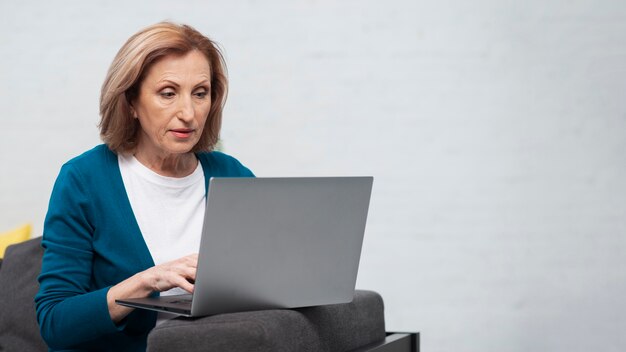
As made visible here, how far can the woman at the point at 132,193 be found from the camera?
1.72 m

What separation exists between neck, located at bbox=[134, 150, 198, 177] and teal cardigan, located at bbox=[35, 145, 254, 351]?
0.37 ft

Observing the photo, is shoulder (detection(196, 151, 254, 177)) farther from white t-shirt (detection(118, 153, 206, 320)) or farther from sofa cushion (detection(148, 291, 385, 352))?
sofa cushion (detection(148, 291, 385, 352))

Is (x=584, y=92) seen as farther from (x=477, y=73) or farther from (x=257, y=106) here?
(x=257, y=106)

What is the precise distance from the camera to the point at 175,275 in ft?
4.96

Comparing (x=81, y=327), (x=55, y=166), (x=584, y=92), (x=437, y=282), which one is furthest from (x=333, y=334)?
(x=55, y=166)

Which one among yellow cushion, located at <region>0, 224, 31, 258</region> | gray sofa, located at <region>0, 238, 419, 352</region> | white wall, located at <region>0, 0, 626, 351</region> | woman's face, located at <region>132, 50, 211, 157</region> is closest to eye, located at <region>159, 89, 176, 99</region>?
woman's face, located at <region>132, 50, 211, 157</region>

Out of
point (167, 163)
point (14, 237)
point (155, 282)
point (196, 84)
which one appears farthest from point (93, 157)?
point (14, 237)

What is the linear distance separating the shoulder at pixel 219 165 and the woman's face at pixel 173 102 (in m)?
0.18

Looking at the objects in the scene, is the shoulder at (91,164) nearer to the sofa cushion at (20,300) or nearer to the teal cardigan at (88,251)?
the teal cardigan at (88,251)

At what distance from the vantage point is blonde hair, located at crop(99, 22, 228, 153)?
6.23 feet

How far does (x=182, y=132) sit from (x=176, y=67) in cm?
15

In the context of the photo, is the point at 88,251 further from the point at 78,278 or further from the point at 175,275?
the point at 175,275

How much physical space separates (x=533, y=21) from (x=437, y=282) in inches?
44.6

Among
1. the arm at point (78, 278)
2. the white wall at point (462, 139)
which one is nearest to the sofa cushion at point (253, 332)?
the arm at point (78, 278)
